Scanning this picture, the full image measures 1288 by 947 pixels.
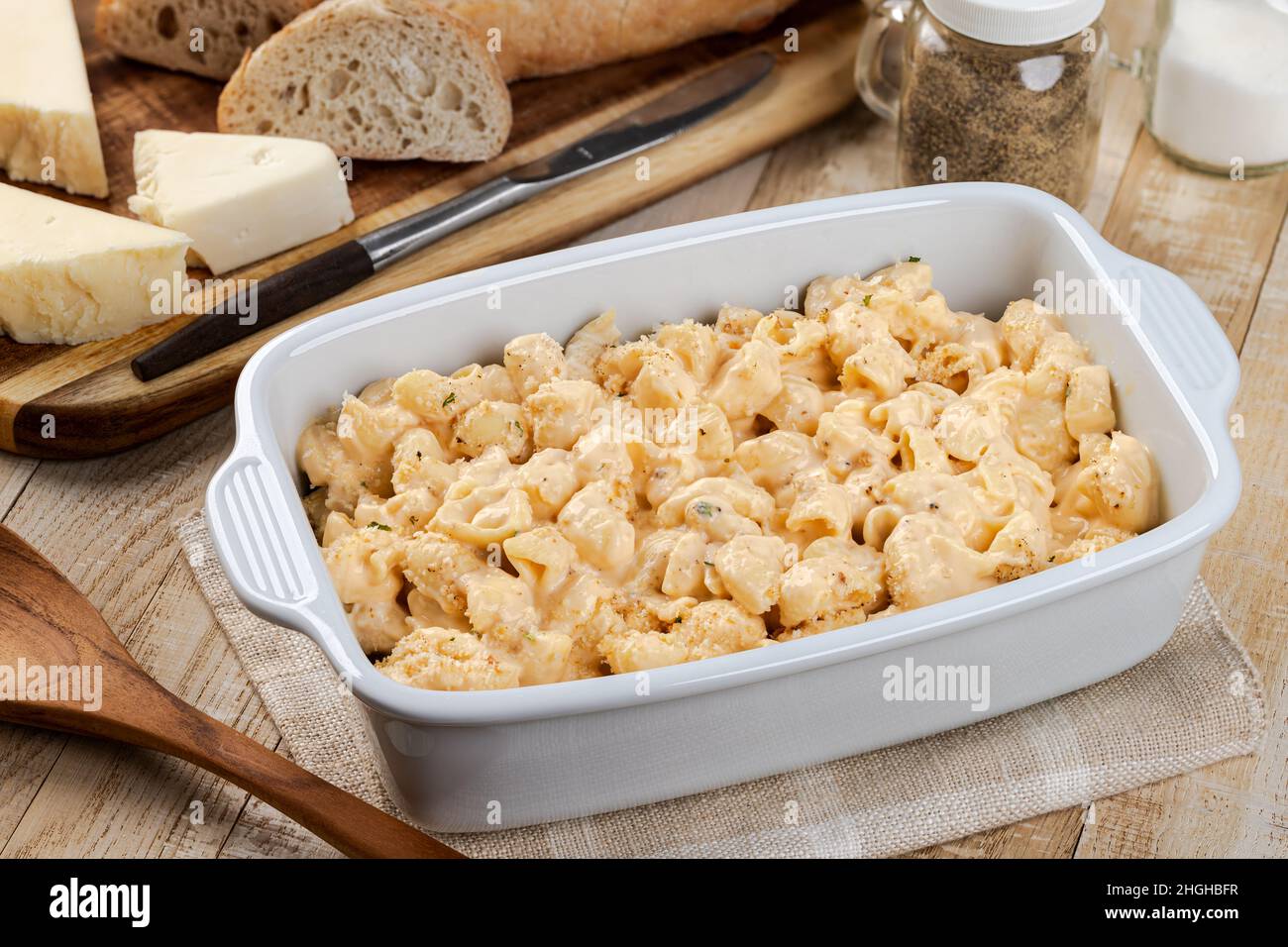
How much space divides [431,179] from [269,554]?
1.04 metres

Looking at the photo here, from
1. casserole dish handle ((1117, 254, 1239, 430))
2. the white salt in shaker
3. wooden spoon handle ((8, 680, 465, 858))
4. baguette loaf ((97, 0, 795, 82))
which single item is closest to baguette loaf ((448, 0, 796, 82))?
baguette loaf ((97, 0, 795, 82))

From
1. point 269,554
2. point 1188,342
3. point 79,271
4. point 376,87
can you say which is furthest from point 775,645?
point 376,87

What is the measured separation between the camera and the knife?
1961mm

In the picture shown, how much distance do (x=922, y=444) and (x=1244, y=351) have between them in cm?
75

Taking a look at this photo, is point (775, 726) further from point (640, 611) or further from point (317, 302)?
point (317, 302)

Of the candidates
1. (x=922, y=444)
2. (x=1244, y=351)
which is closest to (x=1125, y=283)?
(x=922, y=444)

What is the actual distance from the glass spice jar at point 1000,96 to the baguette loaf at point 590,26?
41 cm

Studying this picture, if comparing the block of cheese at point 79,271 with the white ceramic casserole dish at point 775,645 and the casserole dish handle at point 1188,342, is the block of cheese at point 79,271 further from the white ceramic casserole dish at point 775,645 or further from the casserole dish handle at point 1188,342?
the casserole dish handle at point 1188,342

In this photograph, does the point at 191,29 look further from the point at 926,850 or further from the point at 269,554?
the point at 926,850

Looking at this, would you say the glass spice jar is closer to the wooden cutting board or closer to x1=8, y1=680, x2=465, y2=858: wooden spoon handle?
the wooden cutting board

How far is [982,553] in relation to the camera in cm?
152

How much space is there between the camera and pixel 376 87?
225 centimetres

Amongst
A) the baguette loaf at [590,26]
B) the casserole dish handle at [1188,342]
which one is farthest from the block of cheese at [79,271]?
the casserole dish handle at [1188,342]

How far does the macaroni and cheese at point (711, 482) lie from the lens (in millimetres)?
1474
